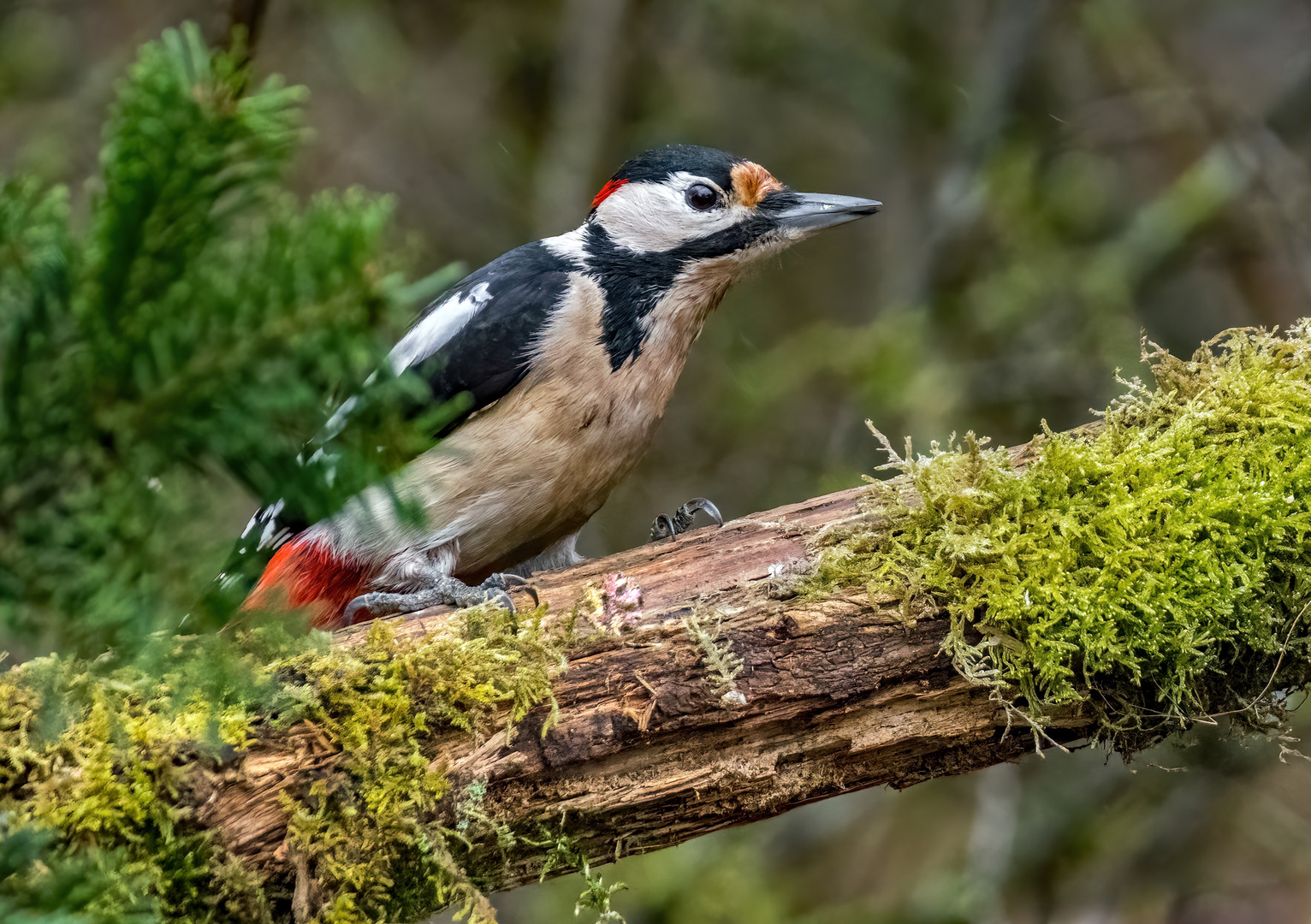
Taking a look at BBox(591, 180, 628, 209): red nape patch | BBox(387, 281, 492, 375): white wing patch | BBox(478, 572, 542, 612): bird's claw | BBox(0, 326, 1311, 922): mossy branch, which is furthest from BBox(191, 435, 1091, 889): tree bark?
BBox(591, 180, 628, 209): red nape patch

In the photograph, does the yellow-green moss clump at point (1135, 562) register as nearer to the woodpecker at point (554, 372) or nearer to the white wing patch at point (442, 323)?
the woodpecker at point (554, 372)

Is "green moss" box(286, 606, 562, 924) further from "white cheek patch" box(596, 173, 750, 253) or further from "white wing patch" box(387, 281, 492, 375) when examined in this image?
"white cheek patch" box(596, 173, 750, 253)

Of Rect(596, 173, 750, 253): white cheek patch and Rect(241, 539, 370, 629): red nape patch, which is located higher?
Rect(596, 173, 750, 253): white cheek patch

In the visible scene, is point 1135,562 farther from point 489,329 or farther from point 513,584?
point 489,329

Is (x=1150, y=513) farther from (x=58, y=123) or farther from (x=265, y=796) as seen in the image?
(x=58, y=123)

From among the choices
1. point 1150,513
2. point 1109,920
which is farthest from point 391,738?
point 1109,920

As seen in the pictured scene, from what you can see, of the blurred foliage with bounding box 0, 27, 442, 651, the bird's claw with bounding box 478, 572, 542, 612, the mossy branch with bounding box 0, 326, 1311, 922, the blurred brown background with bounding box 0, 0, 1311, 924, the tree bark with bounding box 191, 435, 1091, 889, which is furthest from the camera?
the blurred brown background with bounding box 0, 0, 1311, 924

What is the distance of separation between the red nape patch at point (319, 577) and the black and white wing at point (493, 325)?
1.44 ft

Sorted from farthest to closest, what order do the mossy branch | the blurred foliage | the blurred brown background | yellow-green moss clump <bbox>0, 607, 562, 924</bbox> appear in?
the blurred brown background < the mossy branch < yellow-green moss clump <bbox>0, 607, 562, 924</bbox> < the blurred foliage

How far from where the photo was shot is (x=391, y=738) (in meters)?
1.84

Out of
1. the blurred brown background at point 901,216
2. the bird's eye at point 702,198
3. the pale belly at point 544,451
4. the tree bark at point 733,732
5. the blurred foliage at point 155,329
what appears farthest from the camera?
the blurred brown background at point 901,216

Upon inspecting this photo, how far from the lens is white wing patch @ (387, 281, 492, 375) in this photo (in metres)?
2.83

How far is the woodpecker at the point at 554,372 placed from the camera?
8.45 feet

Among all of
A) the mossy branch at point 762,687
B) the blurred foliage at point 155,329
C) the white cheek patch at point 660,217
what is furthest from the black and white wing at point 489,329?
the blurred foliage at point 155,329
